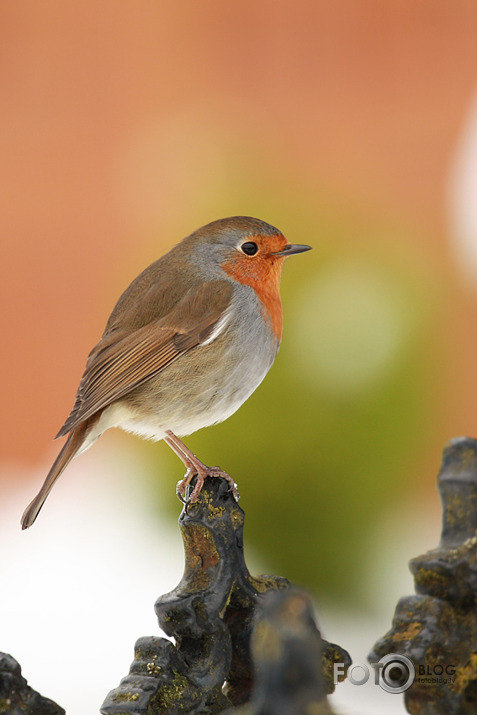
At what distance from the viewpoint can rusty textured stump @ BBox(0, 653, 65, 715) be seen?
72cm

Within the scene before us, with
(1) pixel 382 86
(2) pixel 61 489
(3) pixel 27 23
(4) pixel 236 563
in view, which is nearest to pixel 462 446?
(4) pixel 236 563

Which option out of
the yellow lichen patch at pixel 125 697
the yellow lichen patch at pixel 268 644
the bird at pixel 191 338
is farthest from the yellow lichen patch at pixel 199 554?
the bird at pixel 191 338

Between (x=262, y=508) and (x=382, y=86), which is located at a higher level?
(x=382, y=86)

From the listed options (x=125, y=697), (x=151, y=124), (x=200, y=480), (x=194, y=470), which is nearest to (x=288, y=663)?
(x=125, y=697)

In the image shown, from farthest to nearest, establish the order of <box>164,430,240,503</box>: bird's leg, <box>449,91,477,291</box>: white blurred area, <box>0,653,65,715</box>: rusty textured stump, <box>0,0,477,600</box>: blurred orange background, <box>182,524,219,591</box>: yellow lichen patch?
1. <box>0,0,477,600</box>: blurred orange background
2. <box>449,91,477,291</box>: white blurred area
3. <box>164,430,240,503</box>: bird's leg
4. <box>182,524,219,591</box>: yellow lichen patch
5. <box>0,653,65,715</box>: rusty textured stump

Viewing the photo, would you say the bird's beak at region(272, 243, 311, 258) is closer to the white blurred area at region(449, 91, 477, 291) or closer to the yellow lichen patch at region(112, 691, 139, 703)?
the yellow lichen patch at region(112, 691, 139, 703)

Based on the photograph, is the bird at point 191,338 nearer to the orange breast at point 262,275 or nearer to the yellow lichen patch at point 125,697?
the orange breast at point 262,275

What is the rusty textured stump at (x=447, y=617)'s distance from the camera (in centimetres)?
76

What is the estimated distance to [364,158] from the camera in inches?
143

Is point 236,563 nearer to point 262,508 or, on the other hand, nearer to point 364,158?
point 262,508

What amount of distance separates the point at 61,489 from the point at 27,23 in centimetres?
220

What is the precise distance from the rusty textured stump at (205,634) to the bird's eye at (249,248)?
54 centimetres

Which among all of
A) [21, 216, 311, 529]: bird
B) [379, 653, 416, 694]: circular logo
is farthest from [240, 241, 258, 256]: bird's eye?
[379, 653, 416, 694]: circular logo

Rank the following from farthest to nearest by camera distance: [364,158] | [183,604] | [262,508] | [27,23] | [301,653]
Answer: [27,23] < [364,158] < [262,508] < [183,604] < [301,653]
